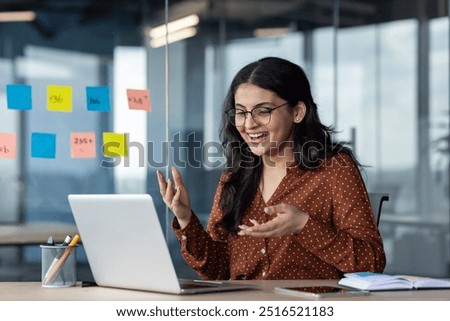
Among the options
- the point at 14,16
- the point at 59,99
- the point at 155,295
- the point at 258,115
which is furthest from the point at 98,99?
the point at 155,295

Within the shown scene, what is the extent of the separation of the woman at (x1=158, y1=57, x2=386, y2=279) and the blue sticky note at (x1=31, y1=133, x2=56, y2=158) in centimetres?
257

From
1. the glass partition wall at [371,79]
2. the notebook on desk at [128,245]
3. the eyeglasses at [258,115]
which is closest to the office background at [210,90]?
the glass partition wall at [371,79]

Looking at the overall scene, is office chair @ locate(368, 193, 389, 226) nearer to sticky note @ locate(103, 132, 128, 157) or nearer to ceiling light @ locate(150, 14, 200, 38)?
sticky note @ locate(103, 132, 128, 157)

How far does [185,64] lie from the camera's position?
5.53 metres

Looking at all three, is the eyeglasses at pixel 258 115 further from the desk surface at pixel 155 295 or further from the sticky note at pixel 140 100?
the sticky note at pixel 140 100

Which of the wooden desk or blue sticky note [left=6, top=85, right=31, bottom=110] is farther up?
blue sticky note [left=6, top=85, right=31, bottom=110]

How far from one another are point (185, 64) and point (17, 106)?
101 centimetres

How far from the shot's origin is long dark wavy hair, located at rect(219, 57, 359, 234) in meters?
2.86

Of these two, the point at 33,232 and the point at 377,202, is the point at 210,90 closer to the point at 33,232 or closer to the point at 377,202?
the point at 33,232

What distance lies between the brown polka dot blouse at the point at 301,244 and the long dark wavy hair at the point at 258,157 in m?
0.03

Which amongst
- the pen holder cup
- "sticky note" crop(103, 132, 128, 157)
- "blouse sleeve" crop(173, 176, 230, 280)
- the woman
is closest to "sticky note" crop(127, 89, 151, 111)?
"sticky note" crop(103, 132, 128, 157)

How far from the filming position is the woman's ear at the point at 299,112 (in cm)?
292
